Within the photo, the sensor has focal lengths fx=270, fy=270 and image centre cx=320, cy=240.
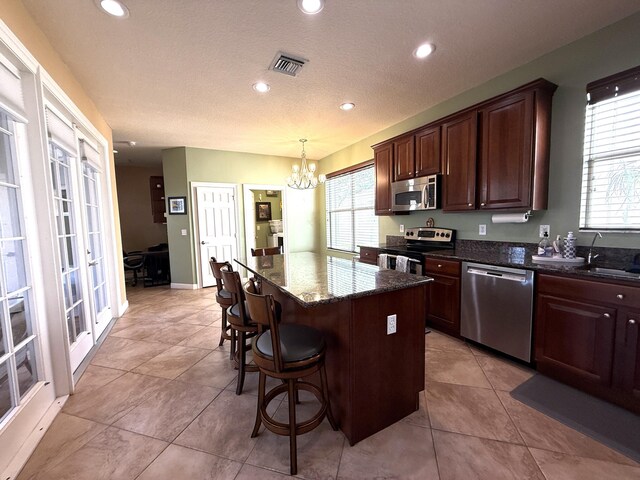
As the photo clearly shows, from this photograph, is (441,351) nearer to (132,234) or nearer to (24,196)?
(24,196)

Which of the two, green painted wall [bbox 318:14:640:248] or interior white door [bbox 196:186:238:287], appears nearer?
green painted wall [bbox 318:14:640:248]

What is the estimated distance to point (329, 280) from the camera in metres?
1.80

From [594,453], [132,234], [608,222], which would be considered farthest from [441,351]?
[132,234]

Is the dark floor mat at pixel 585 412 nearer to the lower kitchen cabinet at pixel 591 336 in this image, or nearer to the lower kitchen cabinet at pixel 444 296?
the lower kitchen cabinet at pixel 591 336

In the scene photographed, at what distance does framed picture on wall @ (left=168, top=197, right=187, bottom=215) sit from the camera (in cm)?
509

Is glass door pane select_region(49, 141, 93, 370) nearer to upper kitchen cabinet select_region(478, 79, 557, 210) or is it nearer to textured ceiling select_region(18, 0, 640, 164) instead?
textured ceiling select_region(18, 0, 640, 164)

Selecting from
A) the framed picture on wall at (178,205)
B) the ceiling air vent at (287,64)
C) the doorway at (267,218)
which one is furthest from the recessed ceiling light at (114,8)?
the doorway at (267,218)

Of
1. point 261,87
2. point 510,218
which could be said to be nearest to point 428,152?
point 510,218

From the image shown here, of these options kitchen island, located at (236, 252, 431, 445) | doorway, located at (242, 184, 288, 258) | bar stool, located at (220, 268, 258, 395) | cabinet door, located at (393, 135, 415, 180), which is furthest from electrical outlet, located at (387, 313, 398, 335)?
doorway, located at (242, 184, 288, 258)

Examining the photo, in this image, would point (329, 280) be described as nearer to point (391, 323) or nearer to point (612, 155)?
point (391, 323)

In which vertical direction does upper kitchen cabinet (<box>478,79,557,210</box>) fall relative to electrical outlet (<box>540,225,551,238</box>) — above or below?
above

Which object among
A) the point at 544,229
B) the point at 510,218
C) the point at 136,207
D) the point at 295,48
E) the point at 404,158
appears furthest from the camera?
the point at 136,207

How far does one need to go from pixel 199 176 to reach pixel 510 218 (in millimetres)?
4929

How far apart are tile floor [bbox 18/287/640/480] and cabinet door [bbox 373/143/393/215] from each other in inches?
89.3
